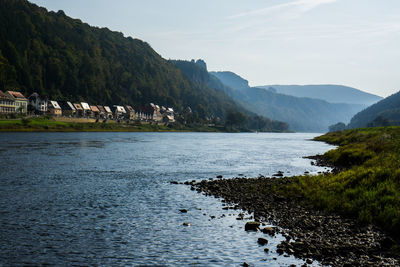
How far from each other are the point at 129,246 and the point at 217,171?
3131 cm

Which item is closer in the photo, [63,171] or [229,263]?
[229,263]

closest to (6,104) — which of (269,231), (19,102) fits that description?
(19,102)

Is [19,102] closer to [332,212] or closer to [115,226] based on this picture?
[115,226]

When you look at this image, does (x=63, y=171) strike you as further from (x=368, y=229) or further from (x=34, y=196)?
(x=368, y=229)

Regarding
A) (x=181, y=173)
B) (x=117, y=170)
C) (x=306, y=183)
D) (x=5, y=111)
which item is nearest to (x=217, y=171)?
(x=181, y=173)

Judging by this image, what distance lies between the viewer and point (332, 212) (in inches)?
973

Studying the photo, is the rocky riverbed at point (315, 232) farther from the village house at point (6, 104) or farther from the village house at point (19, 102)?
the village house at point (19, 102)

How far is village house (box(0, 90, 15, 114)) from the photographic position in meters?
153

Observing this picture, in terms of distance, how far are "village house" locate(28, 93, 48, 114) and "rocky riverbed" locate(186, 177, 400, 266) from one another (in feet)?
584

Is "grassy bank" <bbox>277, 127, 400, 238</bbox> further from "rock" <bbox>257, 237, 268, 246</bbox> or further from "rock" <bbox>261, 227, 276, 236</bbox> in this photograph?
"rock" <bbox>257, 237, 268, 246</bbox>

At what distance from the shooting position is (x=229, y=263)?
54.6ft

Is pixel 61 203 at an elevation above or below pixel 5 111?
below

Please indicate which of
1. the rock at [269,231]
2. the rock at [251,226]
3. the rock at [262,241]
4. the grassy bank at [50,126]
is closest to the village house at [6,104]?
the grassy bank at [50,126]

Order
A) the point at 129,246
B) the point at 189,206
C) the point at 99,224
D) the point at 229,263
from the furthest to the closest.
→ the point at 189,206
the point at 99,224
the point at 129,246
the point at 229,263
